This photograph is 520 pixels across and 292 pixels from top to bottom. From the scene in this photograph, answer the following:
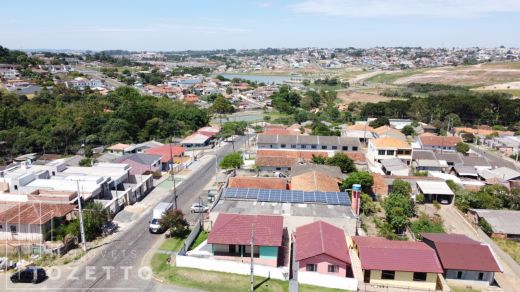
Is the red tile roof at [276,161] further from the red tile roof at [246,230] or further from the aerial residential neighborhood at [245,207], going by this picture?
the red tile roof at [246,230]

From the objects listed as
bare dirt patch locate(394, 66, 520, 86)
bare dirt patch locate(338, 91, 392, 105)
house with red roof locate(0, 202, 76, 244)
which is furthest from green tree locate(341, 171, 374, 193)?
bare dirt patch locate(394, 66, 520, 86)

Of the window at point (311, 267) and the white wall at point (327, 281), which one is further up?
the window at point (311, 267)

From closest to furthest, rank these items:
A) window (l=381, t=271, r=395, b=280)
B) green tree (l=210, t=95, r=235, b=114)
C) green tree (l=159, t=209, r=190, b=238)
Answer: window (l=381, t=271, r=395, b=280), green tree (l=159, t=209, r=190, b=238), green tree (l=210, t=95, r=235, b=114)

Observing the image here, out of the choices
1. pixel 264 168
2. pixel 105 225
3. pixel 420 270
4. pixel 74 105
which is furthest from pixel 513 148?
pixel 74 105

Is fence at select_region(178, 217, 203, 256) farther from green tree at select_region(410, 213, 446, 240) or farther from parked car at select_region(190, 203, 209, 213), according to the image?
green tree at select_region(410, 213, 446, 240)

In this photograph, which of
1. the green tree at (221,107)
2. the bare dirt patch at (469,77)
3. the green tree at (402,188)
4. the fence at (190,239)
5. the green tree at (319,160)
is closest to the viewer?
the fence at (190,239)

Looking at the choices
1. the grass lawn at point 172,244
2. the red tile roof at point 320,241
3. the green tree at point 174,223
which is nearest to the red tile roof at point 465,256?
the red tile roof at point 320,241
